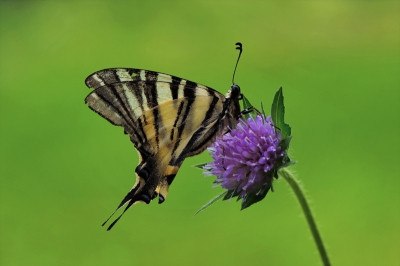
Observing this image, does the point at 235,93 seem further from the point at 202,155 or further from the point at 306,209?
the point at 202,155

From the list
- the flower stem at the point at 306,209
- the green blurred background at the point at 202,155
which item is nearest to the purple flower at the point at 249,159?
the flower stem at the point at 306,209

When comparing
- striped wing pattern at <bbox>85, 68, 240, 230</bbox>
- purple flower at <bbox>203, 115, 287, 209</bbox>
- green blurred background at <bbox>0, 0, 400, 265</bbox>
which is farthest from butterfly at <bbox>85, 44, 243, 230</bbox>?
green blurred background at <bbox>0, 0, 400, 265</bbox>

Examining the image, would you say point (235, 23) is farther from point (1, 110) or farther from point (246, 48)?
point (1, 110)

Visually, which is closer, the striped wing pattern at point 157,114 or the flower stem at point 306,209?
the flower stem at point 306,209

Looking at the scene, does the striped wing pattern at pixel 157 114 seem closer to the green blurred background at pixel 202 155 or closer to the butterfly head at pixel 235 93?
the butterfly head at pixel 235 93

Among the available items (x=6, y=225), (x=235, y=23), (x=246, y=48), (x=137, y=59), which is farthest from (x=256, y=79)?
(x=6, y=225)

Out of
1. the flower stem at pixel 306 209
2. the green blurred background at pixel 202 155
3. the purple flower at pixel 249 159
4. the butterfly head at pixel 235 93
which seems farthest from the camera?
the green blurred background at pixel 202 155

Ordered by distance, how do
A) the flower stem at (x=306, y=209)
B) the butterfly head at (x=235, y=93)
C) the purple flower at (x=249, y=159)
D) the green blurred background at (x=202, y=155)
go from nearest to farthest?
the flower stem at (x=306, y=209) < the purple flower at (x=249, y=159) < the butterfly head at (x=235, y=93) < the green blurred background at (x=202, y=155)

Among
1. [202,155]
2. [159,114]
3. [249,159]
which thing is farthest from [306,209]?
[202,155]
